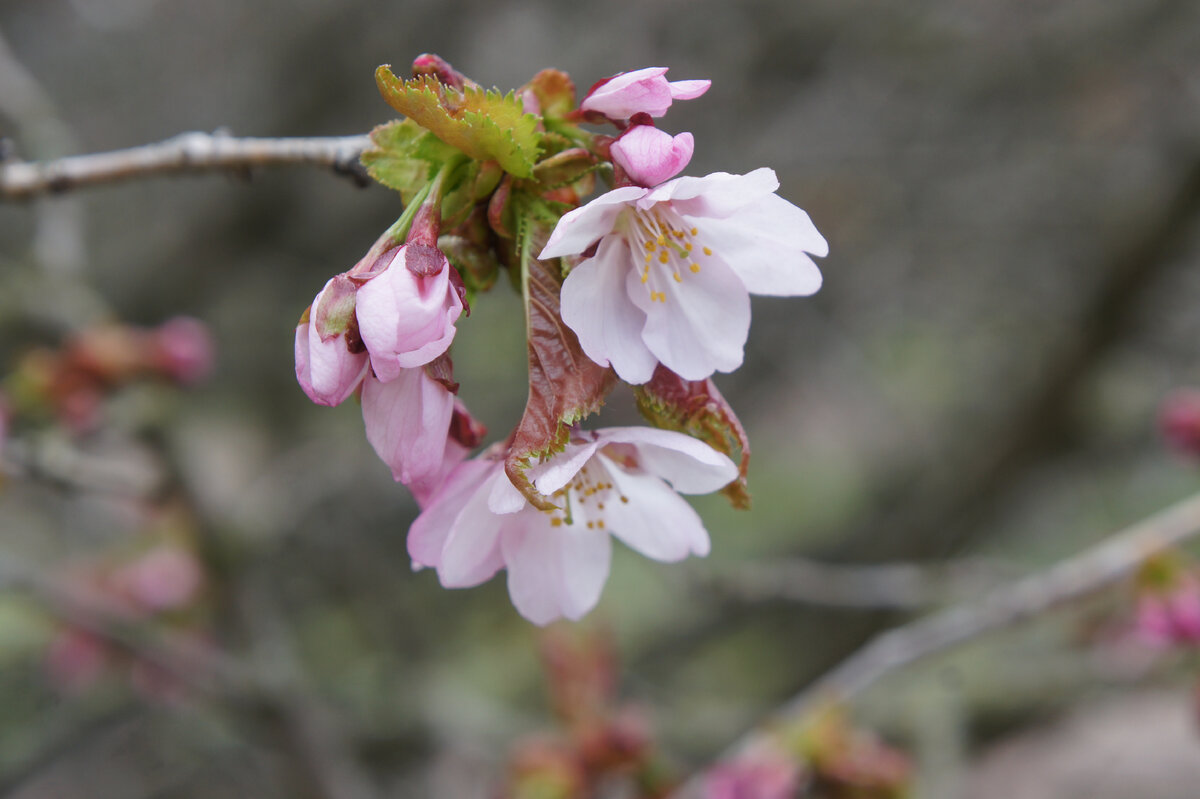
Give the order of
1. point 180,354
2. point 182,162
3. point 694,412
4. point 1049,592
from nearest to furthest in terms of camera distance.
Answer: point 694,412 → point 182,162 → point 1049,592 → point 180,354

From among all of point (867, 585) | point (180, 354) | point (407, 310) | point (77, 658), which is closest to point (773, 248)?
point (407, 310)

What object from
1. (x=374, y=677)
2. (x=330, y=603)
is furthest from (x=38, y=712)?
(x=374, y=677)

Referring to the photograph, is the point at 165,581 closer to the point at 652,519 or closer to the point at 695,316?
the point at 652,519

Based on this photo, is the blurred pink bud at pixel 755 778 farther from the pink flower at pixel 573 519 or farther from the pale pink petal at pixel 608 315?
the pale pink petal at pixel 608 315

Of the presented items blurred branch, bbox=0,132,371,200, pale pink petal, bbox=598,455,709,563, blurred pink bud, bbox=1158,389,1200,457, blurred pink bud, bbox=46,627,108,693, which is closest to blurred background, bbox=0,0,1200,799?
blurred pink bud, bbox=46,627,108,693

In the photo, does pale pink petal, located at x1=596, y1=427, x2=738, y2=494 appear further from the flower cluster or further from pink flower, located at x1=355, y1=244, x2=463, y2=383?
pink flower, located at x1=355, y1=244, x2=463, y2=383

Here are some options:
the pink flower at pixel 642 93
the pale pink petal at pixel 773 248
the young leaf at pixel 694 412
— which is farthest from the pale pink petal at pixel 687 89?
the young leaf at pixel 694 412
